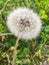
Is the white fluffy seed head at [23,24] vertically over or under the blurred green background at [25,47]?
over

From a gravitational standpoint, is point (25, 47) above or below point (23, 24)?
below

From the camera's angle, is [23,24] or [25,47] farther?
[25,47]

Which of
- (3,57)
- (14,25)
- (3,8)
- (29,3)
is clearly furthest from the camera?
(29,3)

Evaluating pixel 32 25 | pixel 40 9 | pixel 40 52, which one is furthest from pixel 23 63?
pixel 40 9

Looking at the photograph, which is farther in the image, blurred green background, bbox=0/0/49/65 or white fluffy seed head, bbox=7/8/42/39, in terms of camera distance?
blurred green background, bbox=0/0/49/65

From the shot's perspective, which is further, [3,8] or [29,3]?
[29,3]

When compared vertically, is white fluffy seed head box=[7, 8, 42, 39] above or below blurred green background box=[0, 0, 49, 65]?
above

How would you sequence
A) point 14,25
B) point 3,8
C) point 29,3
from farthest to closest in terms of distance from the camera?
point 29,3 < point 3,8 < point 14,25

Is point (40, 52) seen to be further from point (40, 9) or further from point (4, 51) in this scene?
point (40, 9)

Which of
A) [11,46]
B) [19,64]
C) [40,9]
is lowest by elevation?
[19,64]

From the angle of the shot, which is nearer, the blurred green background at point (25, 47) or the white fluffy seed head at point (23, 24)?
the white fluffy seed head at point (23, 24)

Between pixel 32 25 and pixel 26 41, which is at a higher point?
pixel 32 25
